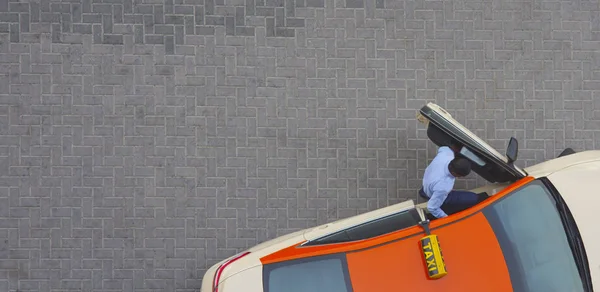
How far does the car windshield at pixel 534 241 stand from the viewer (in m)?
4.81

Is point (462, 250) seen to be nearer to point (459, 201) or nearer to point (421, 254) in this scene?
point (421, 254)

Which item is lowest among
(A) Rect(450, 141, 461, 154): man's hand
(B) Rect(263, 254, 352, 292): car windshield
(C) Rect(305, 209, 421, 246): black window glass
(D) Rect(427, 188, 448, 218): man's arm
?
→ (B) Rect(263, 254, 352, 292): car windshield

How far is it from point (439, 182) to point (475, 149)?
441 mm

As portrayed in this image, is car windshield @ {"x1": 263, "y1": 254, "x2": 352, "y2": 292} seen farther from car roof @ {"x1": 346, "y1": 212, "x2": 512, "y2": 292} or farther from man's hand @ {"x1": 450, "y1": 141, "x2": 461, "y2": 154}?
man's hand @ {"x1": 450, "y1": 141, "x2": 461, "y2": 154}

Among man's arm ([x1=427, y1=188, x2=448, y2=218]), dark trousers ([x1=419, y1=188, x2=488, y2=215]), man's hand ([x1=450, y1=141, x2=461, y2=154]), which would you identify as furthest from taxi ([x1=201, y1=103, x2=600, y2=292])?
man's hand ([x1=450, y1=141, x2=461, y2=154])

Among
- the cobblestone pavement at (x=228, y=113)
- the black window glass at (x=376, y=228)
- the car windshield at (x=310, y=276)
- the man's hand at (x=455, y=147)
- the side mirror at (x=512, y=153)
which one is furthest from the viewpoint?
the cobblestone pavement at (x=228, y=113)

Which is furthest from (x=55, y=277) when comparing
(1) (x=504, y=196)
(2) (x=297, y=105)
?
(1) (x=504, y=196)

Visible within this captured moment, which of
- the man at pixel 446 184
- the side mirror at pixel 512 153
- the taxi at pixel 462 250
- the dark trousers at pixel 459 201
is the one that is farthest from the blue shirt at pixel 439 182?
the side mirror at pixel 512 153

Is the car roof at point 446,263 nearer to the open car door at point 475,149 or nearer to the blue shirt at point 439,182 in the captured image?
the blue shirt at point 439,182

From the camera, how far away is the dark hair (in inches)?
210

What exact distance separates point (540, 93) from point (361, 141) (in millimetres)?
2092

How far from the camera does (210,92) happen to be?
22.0ft

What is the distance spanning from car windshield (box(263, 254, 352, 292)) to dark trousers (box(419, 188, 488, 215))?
1234 millimetres

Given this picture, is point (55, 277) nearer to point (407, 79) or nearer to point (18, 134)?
point (18, 134)
